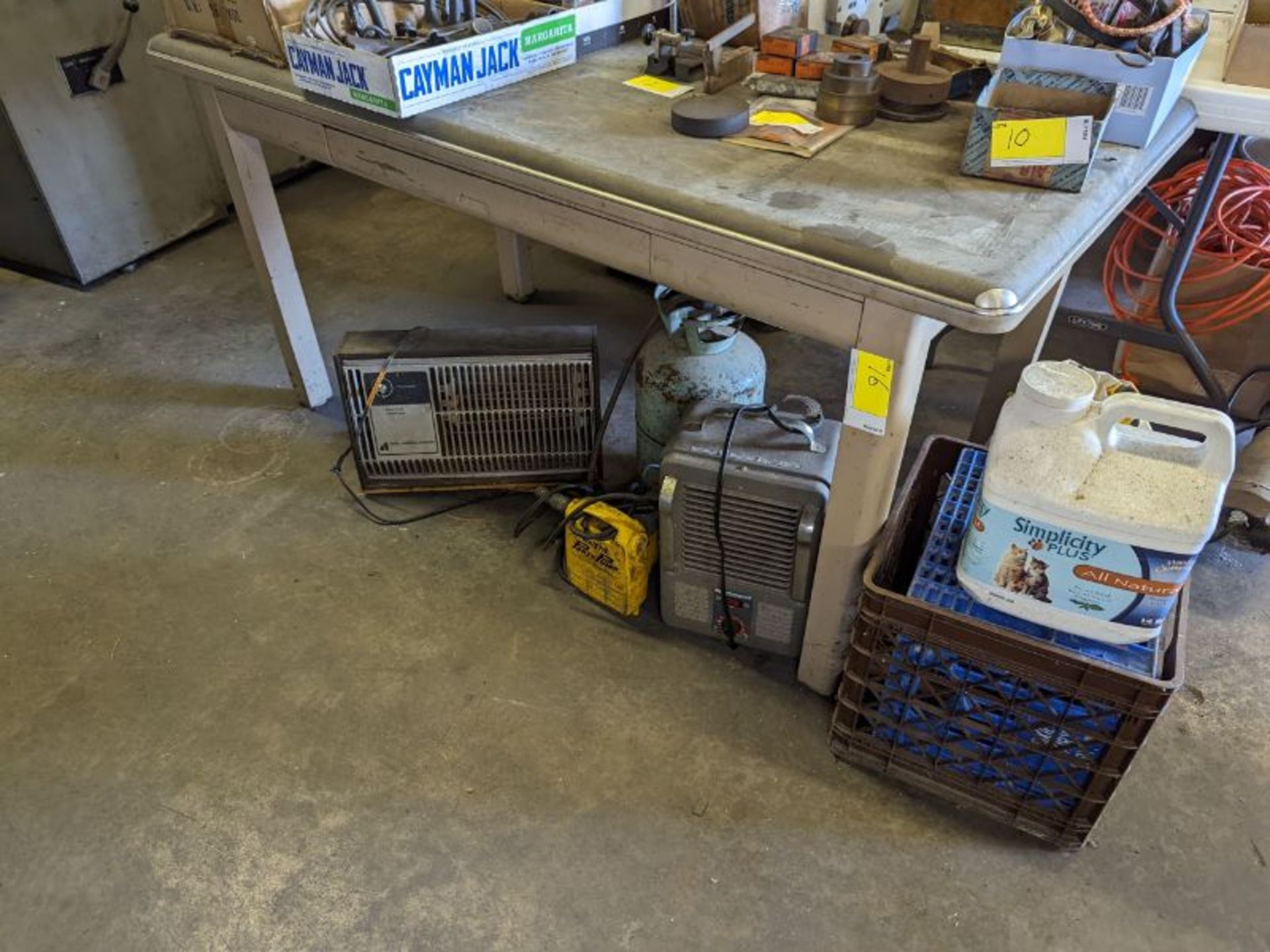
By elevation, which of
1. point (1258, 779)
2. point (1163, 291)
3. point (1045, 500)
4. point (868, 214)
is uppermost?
point (868, 214)

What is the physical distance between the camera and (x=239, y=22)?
5.64 ft

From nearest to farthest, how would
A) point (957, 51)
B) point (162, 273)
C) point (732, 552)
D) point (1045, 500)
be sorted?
point (1045, 500) < point (732, 552) < point (957, 51) < point (162, 273)

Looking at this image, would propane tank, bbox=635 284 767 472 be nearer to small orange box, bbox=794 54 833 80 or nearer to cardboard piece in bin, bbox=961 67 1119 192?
small orange box, bbox=794 54 833 80

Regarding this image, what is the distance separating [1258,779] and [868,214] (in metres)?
1.17

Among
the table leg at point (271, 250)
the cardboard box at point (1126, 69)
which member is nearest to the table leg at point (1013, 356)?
the cardboard box at point (1126, 69)

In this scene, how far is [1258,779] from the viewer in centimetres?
146

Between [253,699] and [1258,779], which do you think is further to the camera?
[253,699]

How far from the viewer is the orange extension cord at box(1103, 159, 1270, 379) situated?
1.99m

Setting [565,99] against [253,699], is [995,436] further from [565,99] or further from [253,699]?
[253,699]

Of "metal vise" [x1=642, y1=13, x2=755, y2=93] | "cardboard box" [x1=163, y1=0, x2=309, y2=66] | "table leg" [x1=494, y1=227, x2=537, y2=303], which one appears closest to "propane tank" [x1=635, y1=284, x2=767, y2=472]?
"metal vise" [x1=642, y1=13, x2=755, y2=93]

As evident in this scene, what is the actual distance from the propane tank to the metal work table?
34 centimetres

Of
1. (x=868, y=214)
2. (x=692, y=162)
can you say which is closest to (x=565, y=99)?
(x=692, y=162)

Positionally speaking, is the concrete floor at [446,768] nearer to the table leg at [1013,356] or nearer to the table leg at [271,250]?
the table leg at [271,250]

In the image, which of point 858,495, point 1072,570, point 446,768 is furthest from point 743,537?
point 446,768
